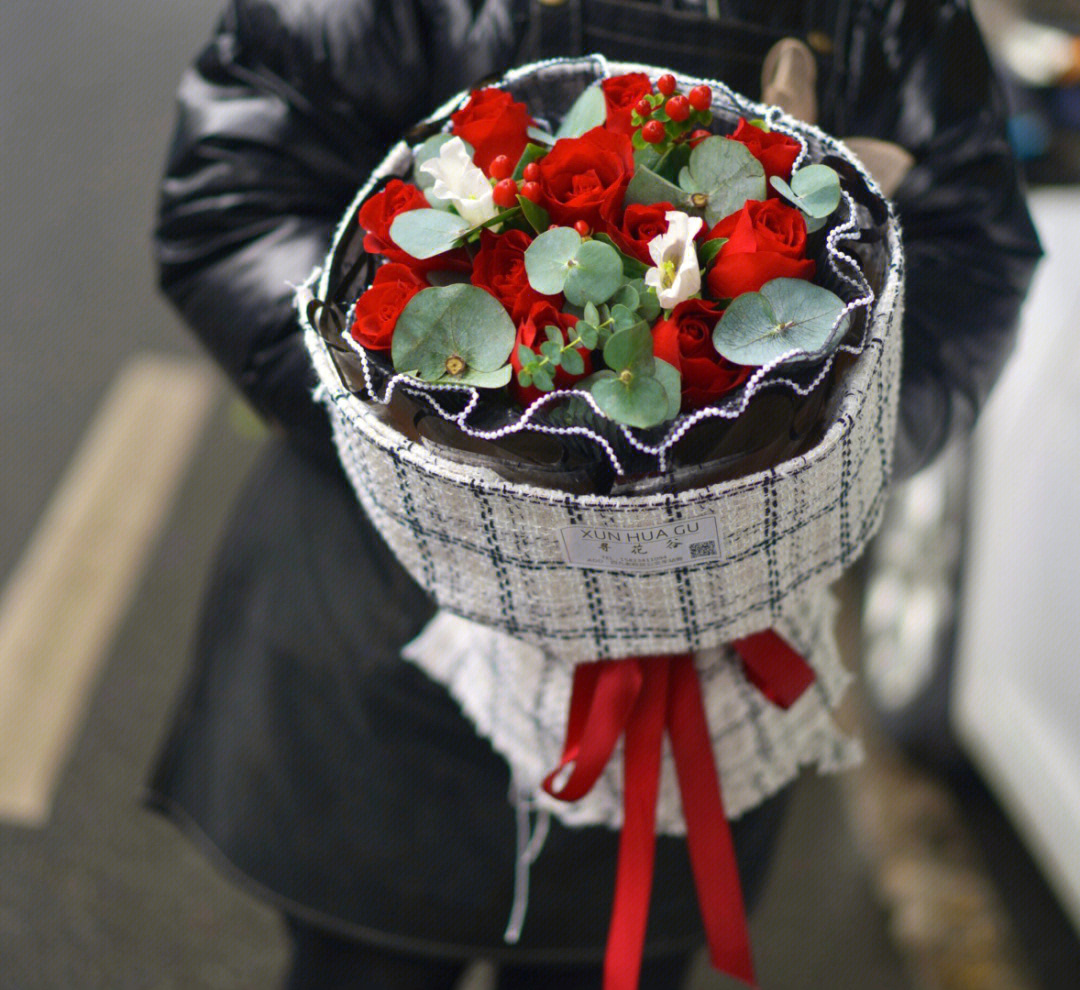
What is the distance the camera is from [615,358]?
46cm

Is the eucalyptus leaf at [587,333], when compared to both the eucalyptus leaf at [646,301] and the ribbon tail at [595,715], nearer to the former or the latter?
the eucalyptus leaf at [646,301]

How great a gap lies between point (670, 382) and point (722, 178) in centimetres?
12

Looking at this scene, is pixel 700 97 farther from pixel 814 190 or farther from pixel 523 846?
pixel 523 846

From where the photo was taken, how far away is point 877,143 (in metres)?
0.67

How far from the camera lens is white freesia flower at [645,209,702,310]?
48 cm

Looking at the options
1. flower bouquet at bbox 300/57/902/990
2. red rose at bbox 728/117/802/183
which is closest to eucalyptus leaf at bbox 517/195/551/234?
flower bouquet at bbox 300/57/902/990

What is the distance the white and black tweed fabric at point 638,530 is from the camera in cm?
50

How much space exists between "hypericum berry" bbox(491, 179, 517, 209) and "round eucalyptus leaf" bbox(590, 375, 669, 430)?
106 millimetres

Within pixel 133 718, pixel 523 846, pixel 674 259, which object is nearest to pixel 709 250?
pixel 674 259

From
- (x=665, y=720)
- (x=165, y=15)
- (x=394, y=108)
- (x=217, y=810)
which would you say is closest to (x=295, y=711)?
(x=217, y=810)

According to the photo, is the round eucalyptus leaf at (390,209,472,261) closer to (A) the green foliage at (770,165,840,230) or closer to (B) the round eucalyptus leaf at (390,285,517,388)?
(B) the round eucalyptus leaf at (390,285,517,388)

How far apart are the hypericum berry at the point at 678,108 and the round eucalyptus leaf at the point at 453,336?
0.42 feet

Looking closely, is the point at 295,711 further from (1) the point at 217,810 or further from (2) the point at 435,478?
(2) the point at 435,478

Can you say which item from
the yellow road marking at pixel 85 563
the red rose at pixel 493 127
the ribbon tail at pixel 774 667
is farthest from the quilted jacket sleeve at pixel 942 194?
the yellow road marking at pixel 85 563
